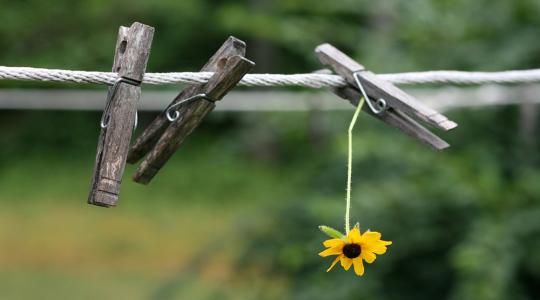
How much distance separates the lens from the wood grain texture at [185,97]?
67.8 inches

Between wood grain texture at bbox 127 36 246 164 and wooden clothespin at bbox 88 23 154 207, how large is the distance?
127mm

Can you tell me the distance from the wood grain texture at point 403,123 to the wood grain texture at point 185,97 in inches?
10.8

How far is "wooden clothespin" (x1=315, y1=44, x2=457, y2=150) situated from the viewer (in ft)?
5.75

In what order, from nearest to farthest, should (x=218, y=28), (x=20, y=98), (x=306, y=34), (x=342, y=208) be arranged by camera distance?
1. (x=342, y=208)
2. (x=306, y=34)
3. (x=20, y=98)
4. (x=218, y=28)

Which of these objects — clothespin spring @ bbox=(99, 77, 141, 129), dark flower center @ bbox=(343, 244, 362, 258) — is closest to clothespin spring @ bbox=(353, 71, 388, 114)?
dark flower center @ bbox=(343, 244, 362, 258)

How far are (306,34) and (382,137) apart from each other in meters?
1.59

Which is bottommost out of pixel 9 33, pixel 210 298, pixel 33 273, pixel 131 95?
pixel 131 95

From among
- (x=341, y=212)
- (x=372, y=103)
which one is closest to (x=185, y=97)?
(x=372, y=103)

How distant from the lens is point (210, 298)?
4.64m

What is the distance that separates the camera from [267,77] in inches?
71.4

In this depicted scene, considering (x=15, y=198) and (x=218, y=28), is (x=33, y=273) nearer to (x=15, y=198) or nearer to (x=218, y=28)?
(x=15, y=198)

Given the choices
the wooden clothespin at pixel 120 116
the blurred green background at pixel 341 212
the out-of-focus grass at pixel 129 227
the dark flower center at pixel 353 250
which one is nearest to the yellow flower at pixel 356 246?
the dark flower center at pixel 353 250

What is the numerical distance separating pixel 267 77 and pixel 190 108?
0.18m

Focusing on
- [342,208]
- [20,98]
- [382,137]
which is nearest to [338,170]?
[382,137]
